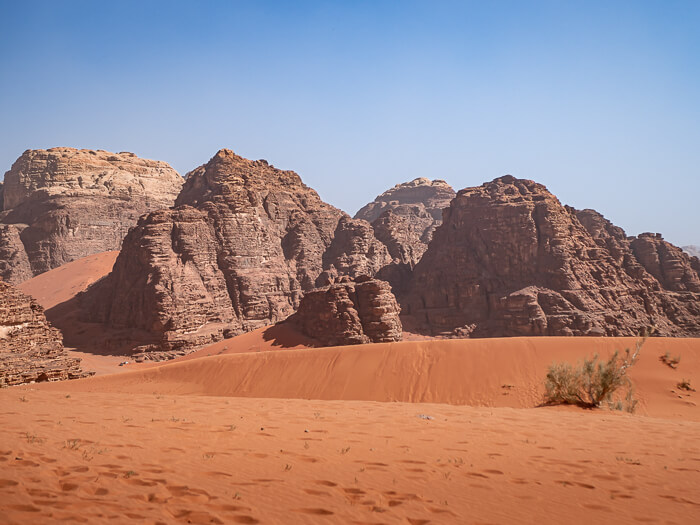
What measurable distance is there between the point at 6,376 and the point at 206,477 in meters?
17.2

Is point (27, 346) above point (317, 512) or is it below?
below

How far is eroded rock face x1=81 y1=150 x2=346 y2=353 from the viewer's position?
36750 mm

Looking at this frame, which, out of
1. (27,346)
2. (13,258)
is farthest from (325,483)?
(13,258)

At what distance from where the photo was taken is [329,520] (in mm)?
4742

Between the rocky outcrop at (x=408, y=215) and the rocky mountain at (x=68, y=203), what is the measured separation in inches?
1291

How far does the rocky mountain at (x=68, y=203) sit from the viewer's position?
187 feet

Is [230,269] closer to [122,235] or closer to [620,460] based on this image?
[122,235]

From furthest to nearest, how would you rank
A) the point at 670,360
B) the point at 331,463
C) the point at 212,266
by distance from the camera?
the point at 212,266
the point at 670,360
the point at 331,463

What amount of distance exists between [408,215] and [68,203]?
5701 centimetres

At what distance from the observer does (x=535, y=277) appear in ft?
145

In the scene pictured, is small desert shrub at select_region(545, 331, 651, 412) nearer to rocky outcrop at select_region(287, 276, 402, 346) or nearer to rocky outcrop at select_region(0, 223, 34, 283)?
rocky outcrop at select_region(287, 276, 402, 346)

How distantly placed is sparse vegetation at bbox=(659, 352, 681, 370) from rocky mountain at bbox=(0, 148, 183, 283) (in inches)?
2318

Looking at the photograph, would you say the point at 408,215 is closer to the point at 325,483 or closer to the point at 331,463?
the point at 331,463

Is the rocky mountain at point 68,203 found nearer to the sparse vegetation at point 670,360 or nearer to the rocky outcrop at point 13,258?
the rocky outcrop at point 13,258
